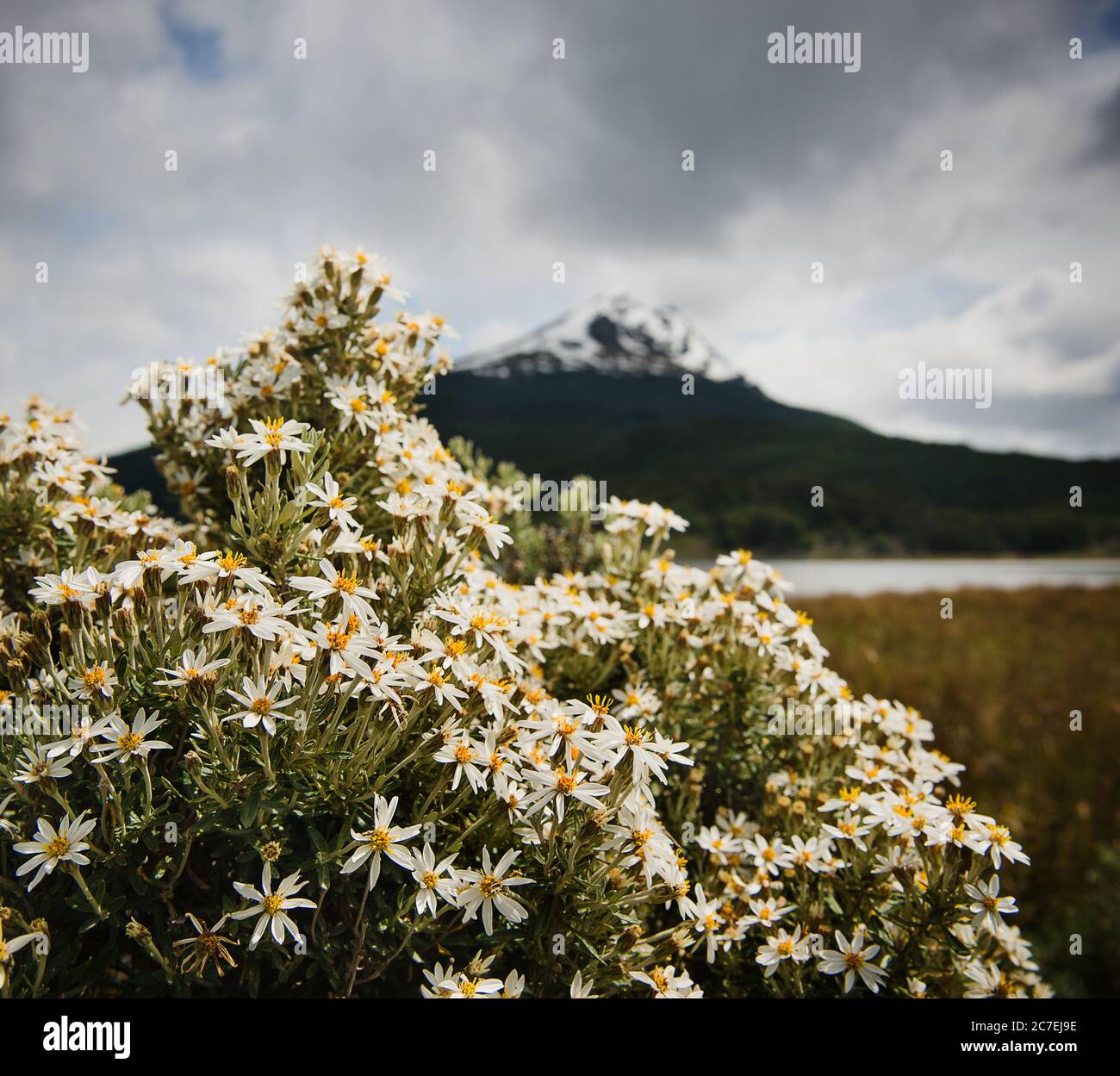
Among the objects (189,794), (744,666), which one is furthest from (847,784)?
(189,794)

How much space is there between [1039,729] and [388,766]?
11.5m

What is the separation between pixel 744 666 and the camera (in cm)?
330

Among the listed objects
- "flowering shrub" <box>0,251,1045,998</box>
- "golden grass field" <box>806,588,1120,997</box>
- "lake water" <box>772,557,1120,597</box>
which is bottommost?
"golden grass field" <box>806,588,1120,997</box>

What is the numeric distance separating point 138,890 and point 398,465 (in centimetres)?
171

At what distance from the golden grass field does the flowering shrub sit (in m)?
2.32

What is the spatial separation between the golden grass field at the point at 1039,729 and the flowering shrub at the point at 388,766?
2323 mm

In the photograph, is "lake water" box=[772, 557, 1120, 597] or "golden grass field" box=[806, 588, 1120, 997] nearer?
"golden grass field" box=[806, 588, 1120, 997]

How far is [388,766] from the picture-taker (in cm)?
230

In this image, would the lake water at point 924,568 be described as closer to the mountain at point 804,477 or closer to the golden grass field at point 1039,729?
the mountain at point 804,477

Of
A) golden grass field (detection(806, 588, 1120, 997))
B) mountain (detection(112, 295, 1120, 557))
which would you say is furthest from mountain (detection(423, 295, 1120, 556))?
golden grass field (detection(806, 588, 1120, 997))

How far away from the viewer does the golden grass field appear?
6.88m

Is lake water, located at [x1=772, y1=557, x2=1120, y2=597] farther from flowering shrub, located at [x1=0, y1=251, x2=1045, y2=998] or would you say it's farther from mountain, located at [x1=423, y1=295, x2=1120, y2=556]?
flowering shrub, located at [x1=0, y1=251, x2=1045, y2=998]

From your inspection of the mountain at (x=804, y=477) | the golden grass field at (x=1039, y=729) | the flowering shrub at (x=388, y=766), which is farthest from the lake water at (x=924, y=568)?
the flowering shrub at (x=388, y=766)

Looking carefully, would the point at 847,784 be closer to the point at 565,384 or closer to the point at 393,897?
the point at 393,897
